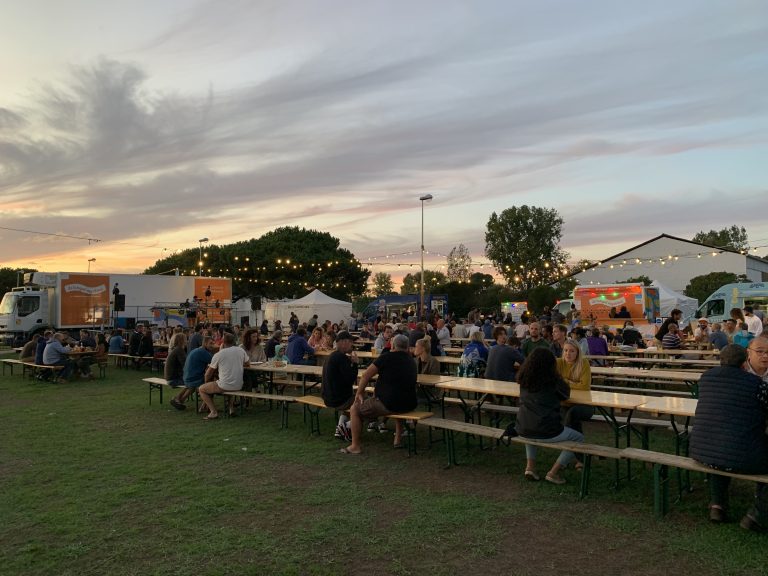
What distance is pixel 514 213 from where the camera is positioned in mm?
56719

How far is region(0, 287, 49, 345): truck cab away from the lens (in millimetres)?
22156

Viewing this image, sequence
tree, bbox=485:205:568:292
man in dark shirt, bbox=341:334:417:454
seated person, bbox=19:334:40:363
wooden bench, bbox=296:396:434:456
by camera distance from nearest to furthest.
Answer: wooden bench, bbox=296:396:434:456, man in dark shirt, bbox=341:334:417:454, seated person, bbox=19:334:40:363, tree, bbox=485:205:568:292

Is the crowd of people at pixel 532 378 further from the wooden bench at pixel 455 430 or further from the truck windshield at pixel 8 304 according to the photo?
the truck windshield at pixel 8 304

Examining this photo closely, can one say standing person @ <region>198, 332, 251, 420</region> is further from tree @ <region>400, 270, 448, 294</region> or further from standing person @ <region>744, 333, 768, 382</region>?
tree @ <region>400, 270, 448, 294</region>

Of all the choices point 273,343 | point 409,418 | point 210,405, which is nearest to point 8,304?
point 273,343

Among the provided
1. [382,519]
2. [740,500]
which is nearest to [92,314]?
[382,519]

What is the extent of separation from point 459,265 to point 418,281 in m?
12.2

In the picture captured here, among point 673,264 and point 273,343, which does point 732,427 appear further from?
point 673,264

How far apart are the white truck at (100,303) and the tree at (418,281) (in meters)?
35.8

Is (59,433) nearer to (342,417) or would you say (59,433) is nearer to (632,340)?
(342,417)

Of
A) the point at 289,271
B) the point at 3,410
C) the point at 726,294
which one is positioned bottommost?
the point at 3,410

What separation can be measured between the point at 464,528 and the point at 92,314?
23.8m

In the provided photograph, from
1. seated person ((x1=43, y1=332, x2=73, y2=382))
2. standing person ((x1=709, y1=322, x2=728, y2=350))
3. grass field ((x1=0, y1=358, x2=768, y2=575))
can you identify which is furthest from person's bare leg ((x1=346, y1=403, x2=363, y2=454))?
seated person ((x1=43, y1=332, x2=73, y2=382))

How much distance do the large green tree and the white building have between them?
18.9 metres
